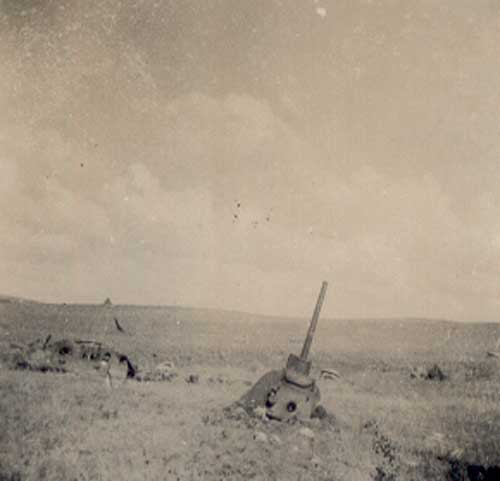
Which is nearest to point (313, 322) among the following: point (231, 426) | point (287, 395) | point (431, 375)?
point (287, 395)

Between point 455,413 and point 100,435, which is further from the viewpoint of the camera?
point 455,413

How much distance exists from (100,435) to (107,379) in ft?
19.1

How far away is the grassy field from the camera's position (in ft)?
26.9

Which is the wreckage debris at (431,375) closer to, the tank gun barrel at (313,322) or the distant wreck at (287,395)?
the tank gun barrel at (313,322)

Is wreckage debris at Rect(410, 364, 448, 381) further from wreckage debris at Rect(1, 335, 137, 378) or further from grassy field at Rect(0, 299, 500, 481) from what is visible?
wreckage debris at Rect(1, 335, 137, 378)

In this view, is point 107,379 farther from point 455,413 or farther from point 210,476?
point 455,413

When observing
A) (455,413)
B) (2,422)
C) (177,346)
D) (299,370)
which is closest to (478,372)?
(455,413)

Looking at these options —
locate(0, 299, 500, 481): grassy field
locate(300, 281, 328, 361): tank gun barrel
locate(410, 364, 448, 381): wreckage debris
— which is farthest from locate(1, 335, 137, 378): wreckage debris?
locate(410, 364, 448, 381): wreckage debris

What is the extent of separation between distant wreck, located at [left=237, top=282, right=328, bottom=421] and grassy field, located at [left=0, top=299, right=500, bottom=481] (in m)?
0.42

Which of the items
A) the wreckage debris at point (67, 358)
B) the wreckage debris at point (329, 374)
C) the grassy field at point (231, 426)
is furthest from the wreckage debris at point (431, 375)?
the wreckage debris at point (67, 358)

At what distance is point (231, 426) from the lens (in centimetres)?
1065

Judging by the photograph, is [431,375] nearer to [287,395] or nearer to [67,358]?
[287,395]

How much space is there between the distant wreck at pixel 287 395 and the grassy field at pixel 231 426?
0.42 metres

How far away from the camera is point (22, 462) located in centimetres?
741
